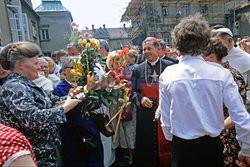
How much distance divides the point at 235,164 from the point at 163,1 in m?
29.8

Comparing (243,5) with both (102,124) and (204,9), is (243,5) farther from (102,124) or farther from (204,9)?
(102,124)

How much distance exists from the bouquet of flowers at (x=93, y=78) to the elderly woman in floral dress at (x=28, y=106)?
0.31 metres

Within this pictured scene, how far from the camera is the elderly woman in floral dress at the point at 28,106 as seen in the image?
6.04 ft

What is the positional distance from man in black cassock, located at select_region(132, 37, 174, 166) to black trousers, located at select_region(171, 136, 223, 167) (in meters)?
1.79

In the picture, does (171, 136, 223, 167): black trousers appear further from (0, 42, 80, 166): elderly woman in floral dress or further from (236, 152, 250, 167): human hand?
(0, 42, 80, 166): elderly woman in floral dress

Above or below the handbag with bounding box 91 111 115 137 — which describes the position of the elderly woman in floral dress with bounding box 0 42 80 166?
above

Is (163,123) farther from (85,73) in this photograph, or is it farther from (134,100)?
(134,100)

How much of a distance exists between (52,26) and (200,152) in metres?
31.2

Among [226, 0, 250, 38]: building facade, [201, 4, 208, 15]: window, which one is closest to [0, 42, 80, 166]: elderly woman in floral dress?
[226, 0, 250, 38]: building facade

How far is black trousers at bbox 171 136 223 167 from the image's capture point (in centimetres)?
196

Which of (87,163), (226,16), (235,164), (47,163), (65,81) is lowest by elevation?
(87,163)

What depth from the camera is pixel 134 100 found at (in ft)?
13.1

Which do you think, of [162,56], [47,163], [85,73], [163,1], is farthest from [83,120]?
[163,1]

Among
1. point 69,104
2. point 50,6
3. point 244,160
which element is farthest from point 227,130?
point 50,6
